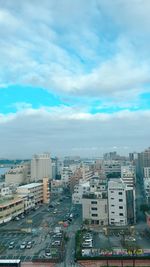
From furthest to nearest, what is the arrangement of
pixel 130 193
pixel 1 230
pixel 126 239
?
pixel 130 193
pixel 1 230
pixel 126 239

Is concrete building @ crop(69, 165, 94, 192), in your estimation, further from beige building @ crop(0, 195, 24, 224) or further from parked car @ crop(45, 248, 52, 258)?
parked car @ crop(45, 248, 52, 258)

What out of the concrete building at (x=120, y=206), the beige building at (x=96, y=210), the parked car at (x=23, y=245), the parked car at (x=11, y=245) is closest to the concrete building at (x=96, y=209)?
the beige building at (x=96, y=210)

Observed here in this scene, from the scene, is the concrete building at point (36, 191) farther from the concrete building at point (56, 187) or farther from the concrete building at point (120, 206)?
the concrete building at point (120, 206)

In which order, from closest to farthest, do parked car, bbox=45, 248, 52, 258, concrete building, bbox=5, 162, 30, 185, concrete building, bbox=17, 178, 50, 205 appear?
parked car, bbox=45, 248, 52, 258 → concrete building, bbox=17, 178, 50, 205 → concrete building, bbox=5, 162, 30, 185

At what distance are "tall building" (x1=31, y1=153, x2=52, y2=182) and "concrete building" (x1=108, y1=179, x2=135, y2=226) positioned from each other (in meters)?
21.7

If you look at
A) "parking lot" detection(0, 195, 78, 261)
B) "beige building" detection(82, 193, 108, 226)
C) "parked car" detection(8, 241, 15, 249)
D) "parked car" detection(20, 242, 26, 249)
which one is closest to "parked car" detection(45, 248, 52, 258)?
"parking lot" detection(0, 195, 78, 261)

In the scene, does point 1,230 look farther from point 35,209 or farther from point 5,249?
point 35,209

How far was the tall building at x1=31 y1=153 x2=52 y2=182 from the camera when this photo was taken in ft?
139

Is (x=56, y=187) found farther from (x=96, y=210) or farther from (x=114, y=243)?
(x=114, y=243)

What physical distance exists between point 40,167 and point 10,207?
791 inches

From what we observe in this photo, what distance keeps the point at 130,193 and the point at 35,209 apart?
9991 mm

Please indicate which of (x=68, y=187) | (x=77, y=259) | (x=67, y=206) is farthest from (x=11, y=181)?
(x=77, y=259)

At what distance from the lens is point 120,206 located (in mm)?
20109

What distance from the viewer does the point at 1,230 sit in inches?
759
